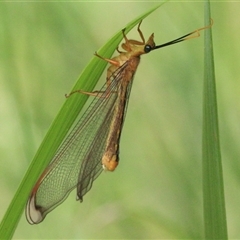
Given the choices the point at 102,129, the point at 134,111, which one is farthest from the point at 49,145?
the point at 134,111

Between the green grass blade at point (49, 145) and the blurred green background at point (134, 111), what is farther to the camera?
the blurred green background at point (134, 111)

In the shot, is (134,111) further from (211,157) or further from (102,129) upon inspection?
(211,157)

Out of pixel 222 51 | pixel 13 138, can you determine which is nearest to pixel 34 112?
pixel 13 138

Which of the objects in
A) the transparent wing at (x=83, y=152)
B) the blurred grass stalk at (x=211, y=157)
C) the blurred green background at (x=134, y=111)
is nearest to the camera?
the blurred grass stalk at (x=211, y=157)

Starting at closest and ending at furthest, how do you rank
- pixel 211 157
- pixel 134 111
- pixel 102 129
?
pixel 211 157 < pixel 102 129 < pixel 134 111

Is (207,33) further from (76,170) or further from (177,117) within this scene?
(177,117)

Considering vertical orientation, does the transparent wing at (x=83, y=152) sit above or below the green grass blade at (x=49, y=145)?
below

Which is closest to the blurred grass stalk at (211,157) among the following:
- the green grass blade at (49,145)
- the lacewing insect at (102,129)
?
the green grass blade at (49,145)

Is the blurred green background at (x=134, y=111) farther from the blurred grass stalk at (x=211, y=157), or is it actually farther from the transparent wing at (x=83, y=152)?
the blurred grass stalk at (x=211, y=157)
